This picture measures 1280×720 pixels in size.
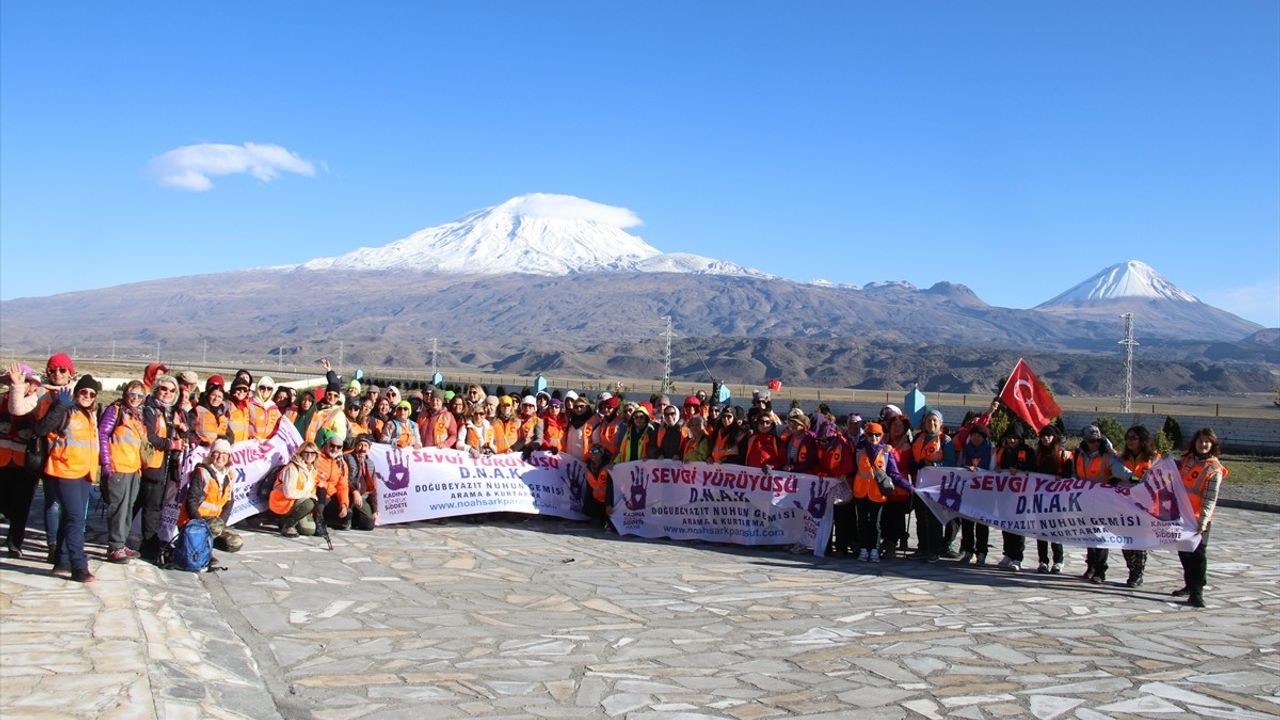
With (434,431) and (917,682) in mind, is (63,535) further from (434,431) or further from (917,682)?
(917,682)

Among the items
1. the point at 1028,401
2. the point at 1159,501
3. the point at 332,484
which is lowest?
the point at 332,484

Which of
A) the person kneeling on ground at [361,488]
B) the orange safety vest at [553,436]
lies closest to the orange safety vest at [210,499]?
the person kneeling on ground at [361,488]

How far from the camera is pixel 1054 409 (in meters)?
13.6

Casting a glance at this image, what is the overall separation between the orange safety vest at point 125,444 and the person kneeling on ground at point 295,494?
222 cm

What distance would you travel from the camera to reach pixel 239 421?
1102cm

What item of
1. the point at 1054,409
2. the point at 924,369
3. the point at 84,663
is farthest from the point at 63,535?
the point at 924,369

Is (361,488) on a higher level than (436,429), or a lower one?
lower

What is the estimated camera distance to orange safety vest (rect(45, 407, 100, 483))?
8.03 meters

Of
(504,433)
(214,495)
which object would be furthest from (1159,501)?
(214,495)

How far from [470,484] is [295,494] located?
2.39 m

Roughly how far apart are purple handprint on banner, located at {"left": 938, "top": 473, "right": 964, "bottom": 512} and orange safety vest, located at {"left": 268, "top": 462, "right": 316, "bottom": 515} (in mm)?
6509

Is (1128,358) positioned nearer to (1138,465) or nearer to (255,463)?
(1138,465)

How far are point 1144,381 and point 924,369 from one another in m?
31.9

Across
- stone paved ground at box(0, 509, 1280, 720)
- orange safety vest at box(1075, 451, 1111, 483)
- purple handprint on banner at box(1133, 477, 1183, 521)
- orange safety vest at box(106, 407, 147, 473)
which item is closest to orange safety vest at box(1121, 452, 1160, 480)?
orange safety vest at box(1075, 451, 1111, 483)
